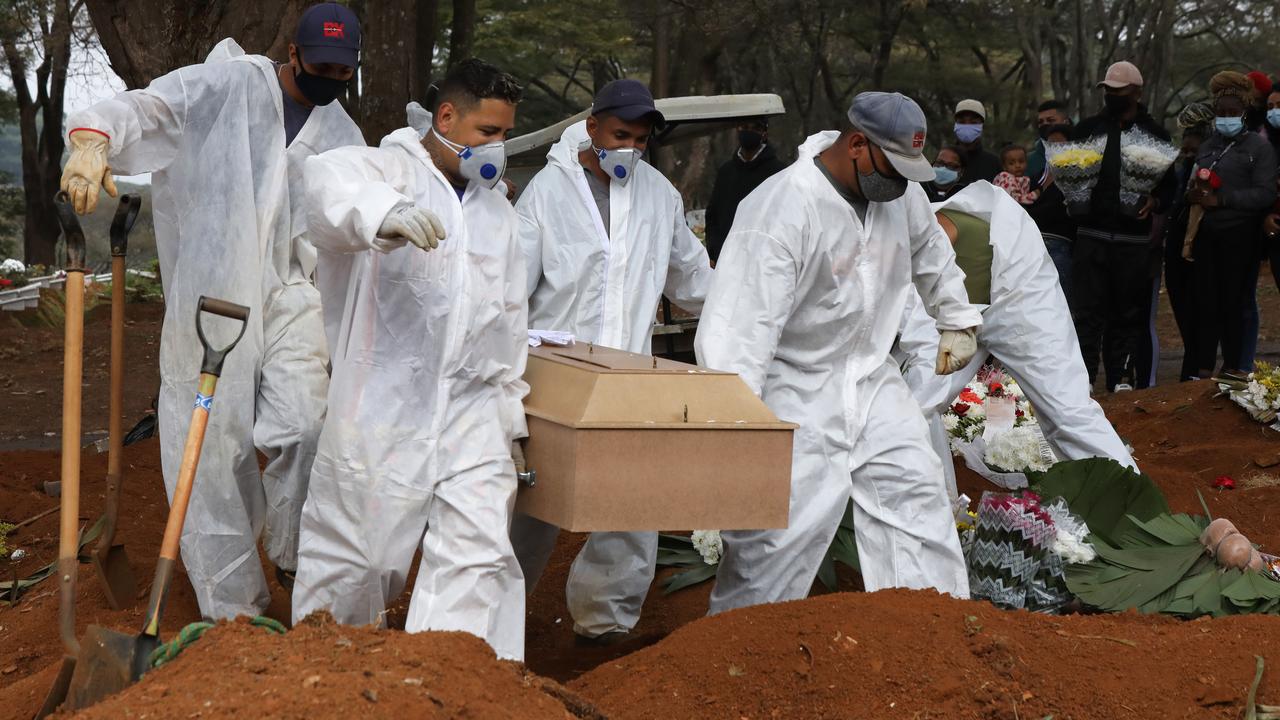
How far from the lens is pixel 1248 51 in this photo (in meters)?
30.6

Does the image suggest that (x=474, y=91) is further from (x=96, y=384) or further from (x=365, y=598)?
(x=96, y=384)

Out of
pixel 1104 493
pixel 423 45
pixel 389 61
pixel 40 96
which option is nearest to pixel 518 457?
pixel 1104 493

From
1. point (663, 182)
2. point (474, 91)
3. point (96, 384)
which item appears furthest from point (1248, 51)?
point (474, 91)

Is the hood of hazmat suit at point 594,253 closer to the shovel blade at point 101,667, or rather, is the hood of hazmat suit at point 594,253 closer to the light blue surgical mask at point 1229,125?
the shovel blade at point 101,667

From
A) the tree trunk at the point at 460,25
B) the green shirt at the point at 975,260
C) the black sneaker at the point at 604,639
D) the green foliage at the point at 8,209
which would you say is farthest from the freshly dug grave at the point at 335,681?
the green foliage at the point at 8,209

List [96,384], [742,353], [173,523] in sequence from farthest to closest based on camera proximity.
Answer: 1. [96,384]
2. [742,353]
3. [173,523]

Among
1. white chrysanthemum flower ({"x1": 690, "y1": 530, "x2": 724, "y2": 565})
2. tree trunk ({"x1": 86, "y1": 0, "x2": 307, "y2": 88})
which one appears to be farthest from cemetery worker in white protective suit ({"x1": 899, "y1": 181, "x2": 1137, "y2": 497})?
tree trunk ({"x1": 86, "y1": 0, "x2": 307, "y2": 88})

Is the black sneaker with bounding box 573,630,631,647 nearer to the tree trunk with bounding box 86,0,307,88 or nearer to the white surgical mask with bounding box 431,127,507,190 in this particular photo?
the white surgical mask with bounding box 431,127,507,190

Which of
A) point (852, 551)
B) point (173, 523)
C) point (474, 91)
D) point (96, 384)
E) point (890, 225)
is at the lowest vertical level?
point (96, 384)

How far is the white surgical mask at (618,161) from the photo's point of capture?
607 cm

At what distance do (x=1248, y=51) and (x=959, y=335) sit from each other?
92.7ft

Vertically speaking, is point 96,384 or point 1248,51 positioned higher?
point 1248,51

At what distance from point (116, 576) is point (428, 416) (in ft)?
6.99

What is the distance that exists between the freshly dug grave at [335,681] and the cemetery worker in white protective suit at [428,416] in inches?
32.4
